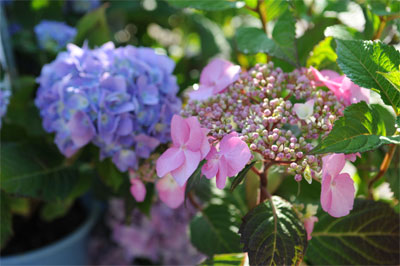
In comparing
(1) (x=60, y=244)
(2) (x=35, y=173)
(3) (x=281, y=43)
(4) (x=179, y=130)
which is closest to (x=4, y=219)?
(2) (x=35, y=173)

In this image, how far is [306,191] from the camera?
2.02 ft

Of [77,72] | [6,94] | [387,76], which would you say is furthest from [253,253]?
[6,94]

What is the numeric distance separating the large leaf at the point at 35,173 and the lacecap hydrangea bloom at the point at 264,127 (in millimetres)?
289

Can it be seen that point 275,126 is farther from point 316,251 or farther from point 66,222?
point 66,222

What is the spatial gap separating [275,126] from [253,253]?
12cm

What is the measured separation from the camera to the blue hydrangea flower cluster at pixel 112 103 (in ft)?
1.66

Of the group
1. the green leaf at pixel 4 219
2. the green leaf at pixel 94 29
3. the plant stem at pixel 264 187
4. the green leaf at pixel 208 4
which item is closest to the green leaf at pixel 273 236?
the plant stem at pixel 264 187

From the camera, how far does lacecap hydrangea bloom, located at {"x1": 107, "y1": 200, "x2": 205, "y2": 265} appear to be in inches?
33.7

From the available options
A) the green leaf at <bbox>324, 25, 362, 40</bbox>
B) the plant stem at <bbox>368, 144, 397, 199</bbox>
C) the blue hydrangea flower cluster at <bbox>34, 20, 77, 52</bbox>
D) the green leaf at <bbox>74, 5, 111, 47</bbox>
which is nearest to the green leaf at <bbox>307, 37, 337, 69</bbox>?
the green leaf at <bbox>324, 25, 362, 40</bbox>

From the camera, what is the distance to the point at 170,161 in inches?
15.2

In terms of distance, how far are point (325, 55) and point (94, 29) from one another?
42 cm

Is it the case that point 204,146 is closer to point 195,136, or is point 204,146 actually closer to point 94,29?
point 195,136

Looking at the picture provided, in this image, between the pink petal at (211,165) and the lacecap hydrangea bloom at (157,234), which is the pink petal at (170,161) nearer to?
the pink petal at (211,165)

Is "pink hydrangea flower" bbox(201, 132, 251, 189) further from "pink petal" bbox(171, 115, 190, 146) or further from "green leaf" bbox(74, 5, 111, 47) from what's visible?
"green leaf" bbox(74, 5, 111, 47)
